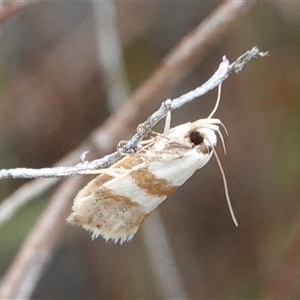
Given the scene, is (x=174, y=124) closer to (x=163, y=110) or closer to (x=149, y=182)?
(x=149, y=182)

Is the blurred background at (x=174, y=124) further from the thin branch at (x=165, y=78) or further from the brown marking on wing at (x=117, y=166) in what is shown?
the brown marking on wing at (x=117, y=166)

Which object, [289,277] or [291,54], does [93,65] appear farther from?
[289,277]

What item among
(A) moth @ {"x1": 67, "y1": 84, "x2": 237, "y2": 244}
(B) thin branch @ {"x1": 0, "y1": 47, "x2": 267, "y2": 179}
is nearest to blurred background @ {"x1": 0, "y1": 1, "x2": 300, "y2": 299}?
(A) moth @ {"x1": 67, "y1": 84, "x2": 237, "y2": 244}

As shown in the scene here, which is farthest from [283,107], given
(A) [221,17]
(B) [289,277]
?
(A) [221,17]

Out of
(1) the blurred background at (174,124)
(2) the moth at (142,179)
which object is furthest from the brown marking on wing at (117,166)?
(1) the blurred background at (174,124)

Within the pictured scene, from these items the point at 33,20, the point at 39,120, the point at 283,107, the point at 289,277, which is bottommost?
the point at 289,277

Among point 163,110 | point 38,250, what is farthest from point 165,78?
point 163,110
